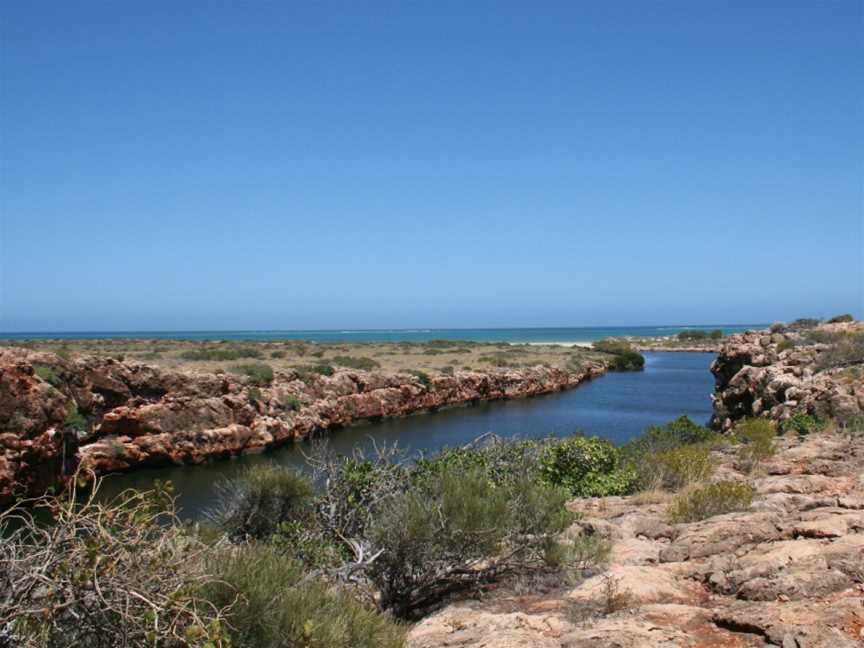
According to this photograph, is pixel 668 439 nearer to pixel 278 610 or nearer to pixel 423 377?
pixel 278 610

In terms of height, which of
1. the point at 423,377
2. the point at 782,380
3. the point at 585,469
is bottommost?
the point at 423,377

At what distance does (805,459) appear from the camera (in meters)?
13.1

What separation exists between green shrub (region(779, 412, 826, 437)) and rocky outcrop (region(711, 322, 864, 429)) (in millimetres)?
556

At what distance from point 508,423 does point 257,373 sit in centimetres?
1263

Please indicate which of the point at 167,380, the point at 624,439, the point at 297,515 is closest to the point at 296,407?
the point at 167,380

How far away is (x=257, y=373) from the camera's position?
30422 millimetres

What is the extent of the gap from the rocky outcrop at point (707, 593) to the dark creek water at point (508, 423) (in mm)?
10571

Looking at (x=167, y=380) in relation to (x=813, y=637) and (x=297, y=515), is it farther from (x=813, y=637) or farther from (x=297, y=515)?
(x=813, y=637)

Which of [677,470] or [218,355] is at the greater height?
[218,355]

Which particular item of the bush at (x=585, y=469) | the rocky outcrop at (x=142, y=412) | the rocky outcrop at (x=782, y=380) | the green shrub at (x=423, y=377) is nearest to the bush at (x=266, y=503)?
the bush at (x=585, y=469)

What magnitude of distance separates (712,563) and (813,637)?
7.25 ft

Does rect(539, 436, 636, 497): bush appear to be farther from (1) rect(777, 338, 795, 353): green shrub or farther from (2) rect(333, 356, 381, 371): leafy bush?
(2) rect(333, 356, 381, 371): leafy bush

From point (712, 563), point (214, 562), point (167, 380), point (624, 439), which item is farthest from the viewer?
point (624, 439)

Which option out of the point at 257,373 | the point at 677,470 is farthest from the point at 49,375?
the point at 677,470
